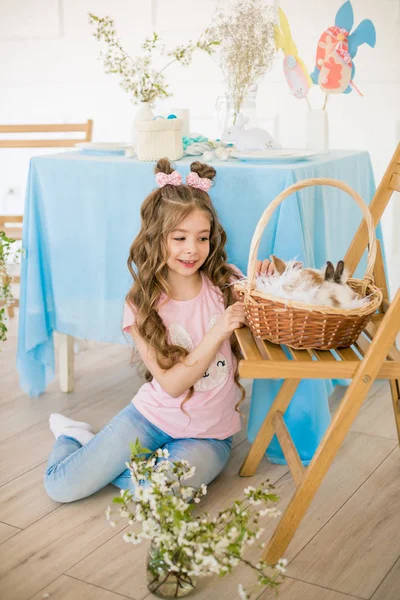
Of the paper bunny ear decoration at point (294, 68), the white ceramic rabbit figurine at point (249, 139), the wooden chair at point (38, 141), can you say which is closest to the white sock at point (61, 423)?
the white ceramic rabbit figurine at point (249, 139)

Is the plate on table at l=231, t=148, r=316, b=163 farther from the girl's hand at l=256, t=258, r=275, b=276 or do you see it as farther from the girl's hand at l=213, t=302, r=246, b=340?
the girl's hand at l=213, t=302, r=246, b=340

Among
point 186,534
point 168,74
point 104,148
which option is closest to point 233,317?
point 186,534

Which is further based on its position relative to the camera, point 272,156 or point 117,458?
point 272,156

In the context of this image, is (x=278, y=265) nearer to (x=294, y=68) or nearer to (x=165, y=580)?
(x=165, y=580)

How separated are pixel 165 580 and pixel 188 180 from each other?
2.98ft

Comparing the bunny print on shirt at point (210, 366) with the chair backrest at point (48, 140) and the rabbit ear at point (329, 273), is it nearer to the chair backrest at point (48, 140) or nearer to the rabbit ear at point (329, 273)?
the rabbit ear at point (329, 273)

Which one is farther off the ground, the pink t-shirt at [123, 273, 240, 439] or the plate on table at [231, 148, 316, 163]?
the plate on table at [231, 148, 316, 163]

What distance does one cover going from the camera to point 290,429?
184cm

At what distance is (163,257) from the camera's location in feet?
5.76

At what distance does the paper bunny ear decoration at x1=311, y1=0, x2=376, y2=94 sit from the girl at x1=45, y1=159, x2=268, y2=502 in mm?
616

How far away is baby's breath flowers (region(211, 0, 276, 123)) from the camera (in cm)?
210

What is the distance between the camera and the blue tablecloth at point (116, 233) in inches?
71.4

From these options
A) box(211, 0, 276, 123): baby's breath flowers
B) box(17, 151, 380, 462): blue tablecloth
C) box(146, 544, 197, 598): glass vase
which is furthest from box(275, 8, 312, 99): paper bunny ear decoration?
box(146, 544, 197, 598): glass vase

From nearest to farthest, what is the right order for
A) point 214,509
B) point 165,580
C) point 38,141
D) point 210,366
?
point 165,580
point 214,509
point 210,366
point 38,141
